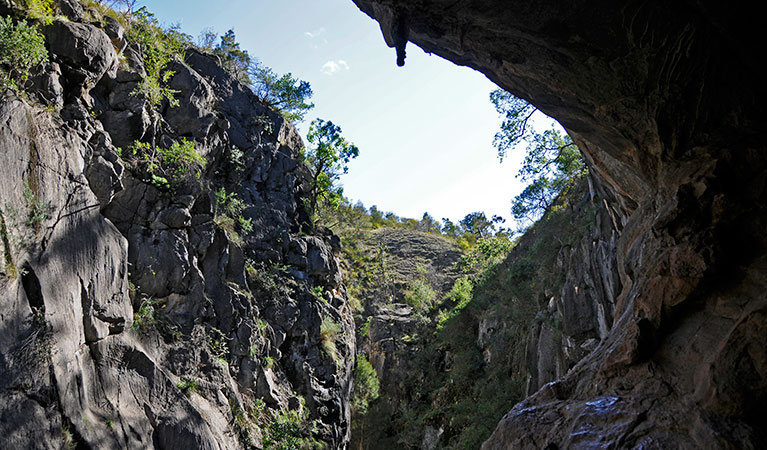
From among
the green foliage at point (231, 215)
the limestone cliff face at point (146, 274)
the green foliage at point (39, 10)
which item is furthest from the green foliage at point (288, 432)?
the green foliage at point (39, 10)

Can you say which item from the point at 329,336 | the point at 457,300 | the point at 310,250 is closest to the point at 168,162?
the point at 310,250

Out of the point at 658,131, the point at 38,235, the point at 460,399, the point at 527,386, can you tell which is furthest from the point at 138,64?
the point at 460,399

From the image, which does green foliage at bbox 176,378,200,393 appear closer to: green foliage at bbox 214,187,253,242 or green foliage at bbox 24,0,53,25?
green foliage at bbox 214,187,253,242

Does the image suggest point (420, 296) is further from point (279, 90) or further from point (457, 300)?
point (279, 90)

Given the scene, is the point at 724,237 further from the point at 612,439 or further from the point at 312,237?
the point at 312,237

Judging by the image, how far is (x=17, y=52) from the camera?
1030cm

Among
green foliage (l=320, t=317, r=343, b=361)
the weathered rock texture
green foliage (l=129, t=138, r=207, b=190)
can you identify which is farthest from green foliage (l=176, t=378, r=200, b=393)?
the weathered rock texture

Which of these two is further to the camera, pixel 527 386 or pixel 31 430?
pixel 527 386

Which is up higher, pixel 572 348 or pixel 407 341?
pixel 407 341

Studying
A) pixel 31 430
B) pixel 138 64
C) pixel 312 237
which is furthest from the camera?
pixel 312 237

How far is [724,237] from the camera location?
17.0ft

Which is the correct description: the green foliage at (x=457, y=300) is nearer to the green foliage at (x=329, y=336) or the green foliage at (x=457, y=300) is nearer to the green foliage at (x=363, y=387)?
the green foliage at (x=363, y=387)

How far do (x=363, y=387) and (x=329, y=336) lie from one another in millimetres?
8563

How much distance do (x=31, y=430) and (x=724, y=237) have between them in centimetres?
1127
